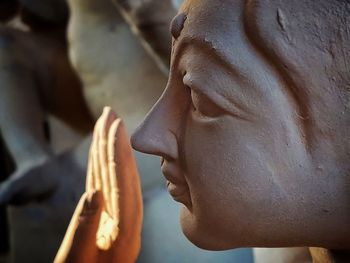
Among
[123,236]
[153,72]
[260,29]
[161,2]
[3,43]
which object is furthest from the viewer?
[3,43]

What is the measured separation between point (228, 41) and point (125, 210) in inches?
11.8

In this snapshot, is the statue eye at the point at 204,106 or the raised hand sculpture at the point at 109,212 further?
the raised hand sculpture at the point at 109,212

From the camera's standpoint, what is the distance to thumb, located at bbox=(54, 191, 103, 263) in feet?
2.92

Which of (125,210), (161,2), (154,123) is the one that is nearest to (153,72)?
(161,2)

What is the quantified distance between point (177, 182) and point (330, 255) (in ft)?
0.59

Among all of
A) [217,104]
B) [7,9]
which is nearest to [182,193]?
[217,104]

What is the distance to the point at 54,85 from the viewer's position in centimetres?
171

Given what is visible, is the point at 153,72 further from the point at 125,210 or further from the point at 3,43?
the point at 125,210

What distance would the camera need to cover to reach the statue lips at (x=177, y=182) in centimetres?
76

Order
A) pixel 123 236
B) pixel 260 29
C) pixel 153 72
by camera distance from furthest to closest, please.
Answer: pixel 153 72
pixel 123 236
pixel 260 29

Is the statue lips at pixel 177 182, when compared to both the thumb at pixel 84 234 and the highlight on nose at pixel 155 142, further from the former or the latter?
the thumb at pixel 84 234

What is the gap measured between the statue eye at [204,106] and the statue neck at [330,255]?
0.66 feet

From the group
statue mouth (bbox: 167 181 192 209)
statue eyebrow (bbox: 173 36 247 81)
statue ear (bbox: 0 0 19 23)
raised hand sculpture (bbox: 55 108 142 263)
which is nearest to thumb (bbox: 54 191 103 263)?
raised hand sculpture (bbox: 55 108 142 263)

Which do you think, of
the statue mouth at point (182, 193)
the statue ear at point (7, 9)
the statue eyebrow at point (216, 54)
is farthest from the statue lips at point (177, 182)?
the statue ear at point (7, 9)
